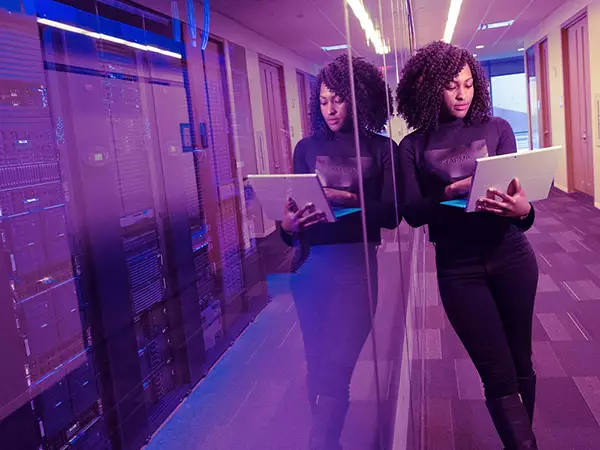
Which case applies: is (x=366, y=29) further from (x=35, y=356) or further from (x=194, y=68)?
(x=35, y=356)

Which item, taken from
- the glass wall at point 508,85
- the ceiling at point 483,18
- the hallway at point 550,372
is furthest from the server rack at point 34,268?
the glass wall at point 508,85

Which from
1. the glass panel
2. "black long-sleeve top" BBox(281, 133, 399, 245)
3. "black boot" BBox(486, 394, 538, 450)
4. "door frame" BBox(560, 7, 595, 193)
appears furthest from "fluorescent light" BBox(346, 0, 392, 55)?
the glass panel

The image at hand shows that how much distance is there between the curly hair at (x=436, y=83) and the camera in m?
1.61

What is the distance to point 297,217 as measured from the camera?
2.29ft

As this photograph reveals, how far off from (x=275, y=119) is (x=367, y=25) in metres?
0.72

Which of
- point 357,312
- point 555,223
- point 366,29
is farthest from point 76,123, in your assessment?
point 555,223

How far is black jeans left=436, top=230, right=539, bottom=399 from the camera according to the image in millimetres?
1581

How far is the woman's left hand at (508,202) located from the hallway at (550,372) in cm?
90

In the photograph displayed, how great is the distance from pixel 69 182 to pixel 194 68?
0.31m

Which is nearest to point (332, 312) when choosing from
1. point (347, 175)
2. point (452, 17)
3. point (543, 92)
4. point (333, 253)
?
point (333, 253)

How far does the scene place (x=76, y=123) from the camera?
0.77 m

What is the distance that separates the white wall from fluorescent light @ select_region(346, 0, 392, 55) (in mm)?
5296

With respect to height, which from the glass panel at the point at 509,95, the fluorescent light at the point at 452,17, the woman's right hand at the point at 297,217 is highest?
the fluorescent light at the point at 452,17

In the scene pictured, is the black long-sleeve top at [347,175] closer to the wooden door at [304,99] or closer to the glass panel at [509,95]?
Result: the wooden door at [304,99]
